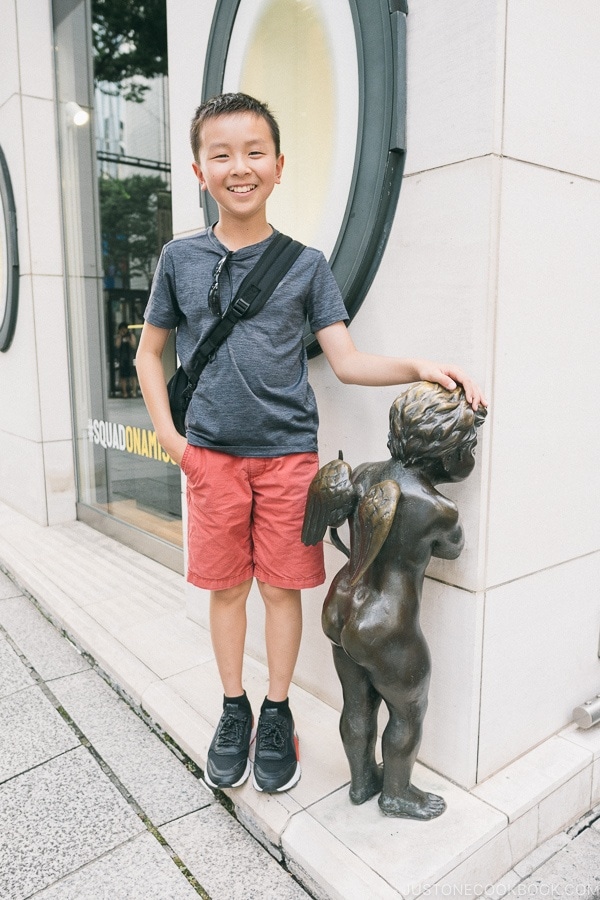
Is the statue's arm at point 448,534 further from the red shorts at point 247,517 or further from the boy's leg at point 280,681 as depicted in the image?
the boy's leg at point 280,681

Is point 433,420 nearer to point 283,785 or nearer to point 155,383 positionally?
point 155,383

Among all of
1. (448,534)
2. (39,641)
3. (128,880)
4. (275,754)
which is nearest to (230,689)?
(275,754)

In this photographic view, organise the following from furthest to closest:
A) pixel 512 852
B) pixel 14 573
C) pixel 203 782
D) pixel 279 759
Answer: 1. pixel 14 573
2. pixel 203 782
3. pixel 279 759
4. pixel 512 852

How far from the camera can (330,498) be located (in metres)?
1.82

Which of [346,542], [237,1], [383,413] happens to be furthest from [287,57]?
[346,542]

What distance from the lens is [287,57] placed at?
2.44 m

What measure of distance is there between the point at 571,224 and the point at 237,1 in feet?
5.18

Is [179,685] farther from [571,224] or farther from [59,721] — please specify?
[571,224]

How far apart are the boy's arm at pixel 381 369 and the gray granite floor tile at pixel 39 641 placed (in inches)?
79.9

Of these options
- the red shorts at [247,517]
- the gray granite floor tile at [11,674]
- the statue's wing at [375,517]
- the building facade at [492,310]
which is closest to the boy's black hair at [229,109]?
the building facade at [492,310]

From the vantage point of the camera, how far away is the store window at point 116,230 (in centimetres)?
447

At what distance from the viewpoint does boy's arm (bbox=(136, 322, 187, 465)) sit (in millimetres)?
2096

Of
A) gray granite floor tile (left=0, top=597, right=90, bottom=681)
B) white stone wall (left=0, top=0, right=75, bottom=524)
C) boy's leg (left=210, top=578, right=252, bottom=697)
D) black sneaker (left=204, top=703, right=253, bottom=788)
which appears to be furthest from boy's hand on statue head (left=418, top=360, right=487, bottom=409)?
white stone wall (left=0, top=0, right=75, bottom=524)

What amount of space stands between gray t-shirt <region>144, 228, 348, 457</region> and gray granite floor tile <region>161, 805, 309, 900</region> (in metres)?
1.17
